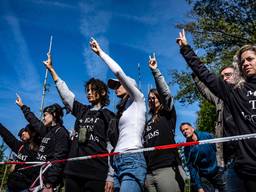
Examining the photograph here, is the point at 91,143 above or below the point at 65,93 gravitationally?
below

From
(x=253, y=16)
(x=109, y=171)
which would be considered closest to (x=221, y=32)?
(x=253, y=16)

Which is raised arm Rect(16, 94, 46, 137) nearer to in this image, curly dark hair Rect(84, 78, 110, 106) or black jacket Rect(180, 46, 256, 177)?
curly dark hair Rect(84, 78, 110, 106)

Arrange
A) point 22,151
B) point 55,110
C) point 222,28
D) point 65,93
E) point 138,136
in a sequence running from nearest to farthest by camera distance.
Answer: point 138,136, point 65,93, point 55,110, point 22,151, point 222,28

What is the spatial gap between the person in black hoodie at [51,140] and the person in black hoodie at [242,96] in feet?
8.04

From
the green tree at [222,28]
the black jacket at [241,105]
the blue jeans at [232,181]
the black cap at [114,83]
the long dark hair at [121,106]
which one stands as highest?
the green tree at [222,28]

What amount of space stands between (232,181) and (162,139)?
1.27 metres

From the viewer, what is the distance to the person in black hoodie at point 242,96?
2494 mm

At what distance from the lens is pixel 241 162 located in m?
2.51

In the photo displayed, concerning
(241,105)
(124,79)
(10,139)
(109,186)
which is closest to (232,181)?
(241,105)

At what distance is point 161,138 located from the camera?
12.6ft

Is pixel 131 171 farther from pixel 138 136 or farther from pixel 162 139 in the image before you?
pixel 162 139

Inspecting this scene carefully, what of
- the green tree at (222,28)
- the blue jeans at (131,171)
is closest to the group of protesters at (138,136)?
the blue jeans at (131,171)

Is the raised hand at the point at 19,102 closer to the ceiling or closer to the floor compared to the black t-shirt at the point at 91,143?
closer to the ceiling

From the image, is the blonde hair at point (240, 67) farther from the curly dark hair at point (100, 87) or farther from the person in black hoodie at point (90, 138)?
the curly dark hair at point (100, 87)
